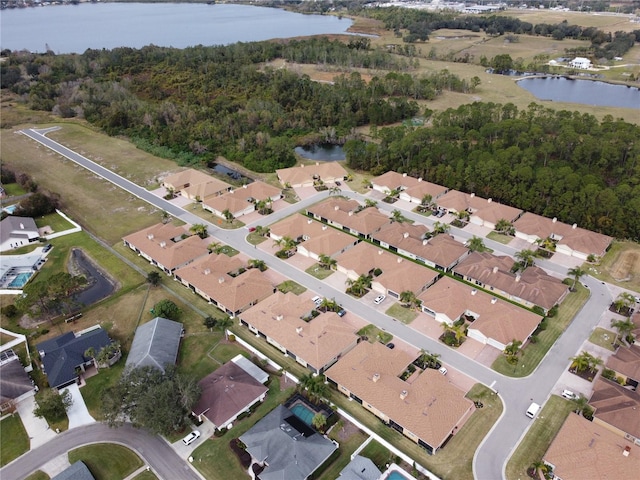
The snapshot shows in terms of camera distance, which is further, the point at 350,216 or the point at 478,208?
the point at 478,208

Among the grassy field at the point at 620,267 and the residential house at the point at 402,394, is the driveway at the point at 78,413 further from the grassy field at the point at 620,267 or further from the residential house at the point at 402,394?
the grassy field at the point at 620,267

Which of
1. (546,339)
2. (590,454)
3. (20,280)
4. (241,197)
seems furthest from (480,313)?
(20,280)

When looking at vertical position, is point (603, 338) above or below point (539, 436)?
above

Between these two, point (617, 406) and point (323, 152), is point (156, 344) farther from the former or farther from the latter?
point (323, 152)

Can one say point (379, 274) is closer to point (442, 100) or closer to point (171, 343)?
point (171, 343)

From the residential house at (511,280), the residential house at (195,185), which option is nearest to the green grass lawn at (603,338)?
the residential house at (511,280)

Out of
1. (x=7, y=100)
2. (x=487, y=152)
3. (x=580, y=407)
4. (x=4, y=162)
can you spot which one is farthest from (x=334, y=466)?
(x=7, y=100)

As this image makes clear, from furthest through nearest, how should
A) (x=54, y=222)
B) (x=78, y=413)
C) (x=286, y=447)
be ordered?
(x=54, y=222) → (x=78, y=413) → (x=286, y=447)

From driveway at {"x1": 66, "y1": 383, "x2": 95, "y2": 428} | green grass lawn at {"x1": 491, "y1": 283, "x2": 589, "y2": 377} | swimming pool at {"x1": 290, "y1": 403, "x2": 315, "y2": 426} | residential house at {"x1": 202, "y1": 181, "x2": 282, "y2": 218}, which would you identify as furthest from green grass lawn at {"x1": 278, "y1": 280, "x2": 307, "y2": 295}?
driveway at {"x1": 66, "y1": 383, "x2": 95, "y2": 428}
